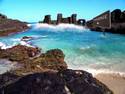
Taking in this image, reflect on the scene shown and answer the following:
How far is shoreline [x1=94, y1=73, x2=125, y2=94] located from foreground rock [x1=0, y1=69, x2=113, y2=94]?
4.73m

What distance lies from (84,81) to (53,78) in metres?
1.21

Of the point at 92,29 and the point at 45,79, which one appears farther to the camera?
the point at 92,29

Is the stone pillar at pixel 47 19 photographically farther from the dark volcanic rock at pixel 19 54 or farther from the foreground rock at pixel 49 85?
the foreground rock at pixel 49 85

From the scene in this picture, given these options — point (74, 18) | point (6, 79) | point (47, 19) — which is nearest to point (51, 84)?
point (6, 79)

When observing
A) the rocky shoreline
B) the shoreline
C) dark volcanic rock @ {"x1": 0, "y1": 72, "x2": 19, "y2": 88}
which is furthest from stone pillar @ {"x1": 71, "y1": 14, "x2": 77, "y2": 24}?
dark volcanic rock @ {"x1": 0, "y1": 72, "x2": 19, "y2": 88}

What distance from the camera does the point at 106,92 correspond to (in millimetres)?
11133

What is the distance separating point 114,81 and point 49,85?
817 cm

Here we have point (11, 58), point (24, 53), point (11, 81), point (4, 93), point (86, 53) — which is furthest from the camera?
point (86, 53)

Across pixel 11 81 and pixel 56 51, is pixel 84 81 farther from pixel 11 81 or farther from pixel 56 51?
pixel 56 51

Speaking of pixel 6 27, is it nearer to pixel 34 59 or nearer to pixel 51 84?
pixel 34 59

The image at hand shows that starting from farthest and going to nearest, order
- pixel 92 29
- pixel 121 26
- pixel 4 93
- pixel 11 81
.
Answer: pixel 92 29 → pixel 121 26 → pixel 11 81 → pixel 4 93

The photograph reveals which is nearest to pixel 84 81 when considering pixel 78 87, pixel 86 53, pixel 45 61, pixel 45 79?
pixel 78 87

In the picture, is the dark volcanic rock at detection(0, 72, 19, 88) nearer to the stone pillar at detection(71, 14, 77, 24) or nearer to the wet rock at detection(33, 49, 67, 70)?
the wet rock at detection(33, 49, 67, 70)

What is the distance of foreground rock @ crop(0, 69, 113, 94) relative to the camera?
32.2 ft
